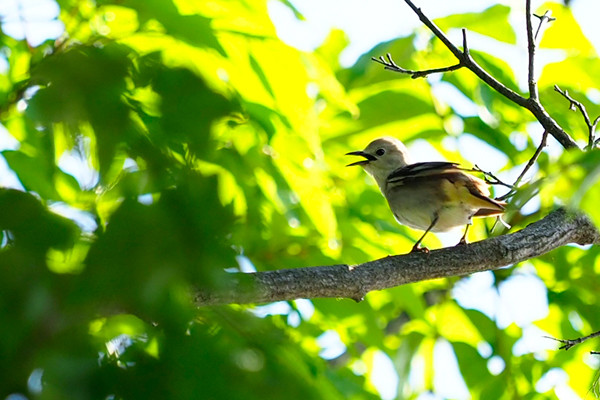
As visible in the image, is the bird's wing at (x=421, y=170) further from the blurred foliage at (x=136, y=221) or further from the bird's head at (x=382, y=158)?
the blurred foliage at (x=136, y=221)

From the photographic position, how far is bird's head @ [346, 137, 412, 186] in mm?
6891

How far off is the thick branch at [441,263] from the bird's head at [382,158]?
2559 mm

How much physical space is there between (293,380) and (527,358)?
4416 millimetres

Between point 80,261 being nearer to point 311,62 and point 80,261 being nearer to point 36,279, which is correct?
point 36,279

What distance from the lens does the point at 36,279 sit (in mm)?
1080

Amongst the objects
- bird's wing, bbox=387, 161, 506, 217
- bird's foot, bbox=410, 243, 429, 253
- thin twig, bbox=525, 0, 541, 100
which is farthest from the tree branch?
bird's wing, bbox=387, 161, 506, 217

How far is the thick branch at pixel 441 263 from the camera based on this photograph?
3787 millimetres

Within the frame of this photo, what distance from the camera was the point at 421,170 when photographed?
5.94 metres

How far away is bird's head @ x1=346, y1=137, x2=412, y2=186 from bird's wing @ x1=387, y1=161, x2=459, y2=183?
0.41m

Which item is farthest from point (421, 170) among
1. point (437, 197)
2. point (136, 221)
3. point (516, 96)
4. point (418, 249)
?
point (136, 221)

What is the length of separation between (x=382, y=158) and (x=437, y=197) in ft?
4.16

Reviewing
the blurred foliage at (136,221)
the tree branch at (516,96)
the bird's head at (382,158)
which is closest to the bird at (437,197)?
the bird's head at (382,158)

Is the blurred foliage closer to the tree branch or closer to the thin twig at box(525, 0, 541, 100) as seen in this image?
the tree branch

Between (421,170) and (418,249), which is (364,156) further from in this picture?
(418,249)
